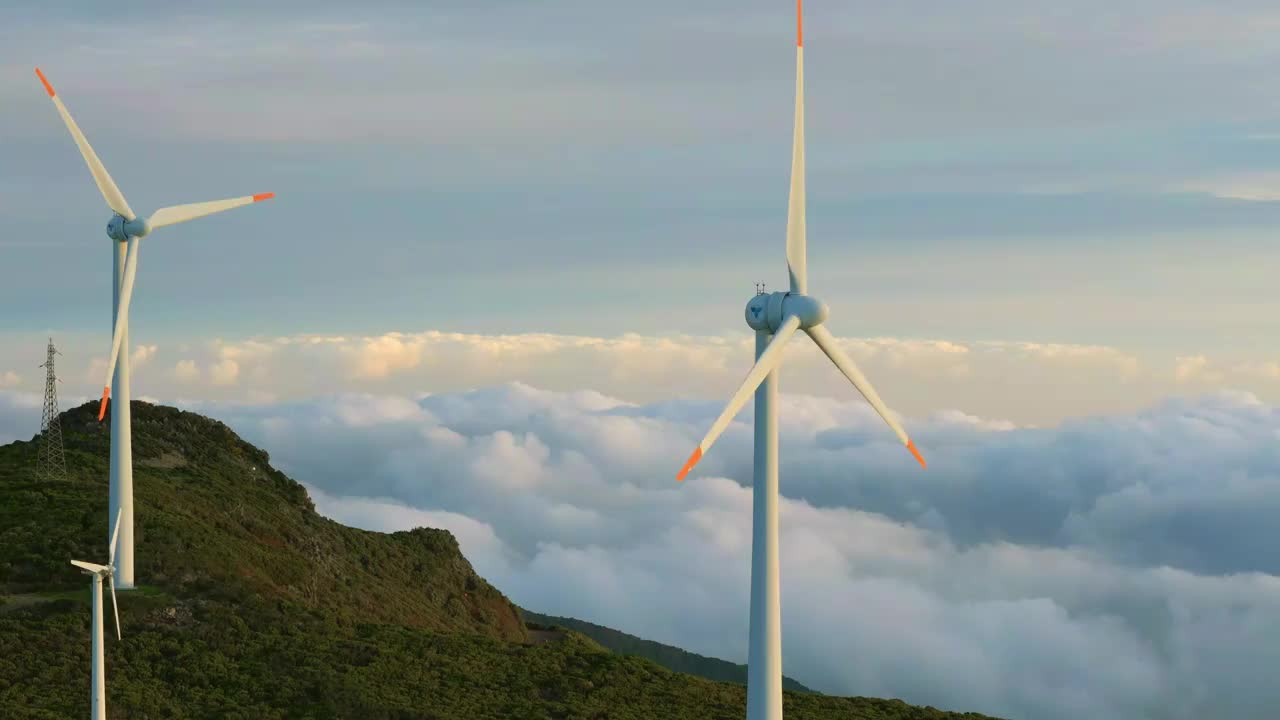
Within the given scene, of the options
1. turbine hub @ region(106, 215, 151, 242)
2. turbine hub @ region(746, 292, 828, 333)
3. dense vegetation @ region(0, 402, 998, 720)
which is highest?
turbine hub @ region(106, 215, 151, 242)

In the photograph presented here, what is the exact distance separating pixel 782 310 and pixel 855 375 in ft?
22.8

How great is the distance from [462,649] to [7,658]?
3198 cm

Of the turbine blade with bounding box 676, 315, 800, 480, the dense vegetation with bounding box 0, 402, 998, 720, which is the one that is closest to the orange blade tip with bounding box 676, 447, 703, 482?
the turbine blade with bounding box 676, 315, 800, 480

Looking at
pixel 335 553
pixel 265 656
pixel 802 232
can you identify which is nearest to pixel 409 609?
pixel 335 553

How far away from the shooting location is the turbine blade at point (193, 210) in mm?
96938

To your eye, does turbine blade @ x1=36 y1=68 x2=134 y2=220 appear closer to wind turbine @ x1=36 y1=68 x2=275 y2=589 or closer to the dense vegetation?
wind turbine @ x1=36 y1=68 x2=275 y2=589

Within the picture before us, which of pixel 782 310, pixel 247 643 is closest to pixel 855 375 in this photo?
pixel 782 310

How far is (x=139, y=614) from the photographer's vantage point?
319 ft

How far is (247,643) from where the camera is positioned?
96625 millimetres

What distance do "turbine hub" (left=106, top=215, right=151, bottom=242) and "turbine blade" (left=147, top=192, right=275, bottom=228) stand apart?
0.60 meters

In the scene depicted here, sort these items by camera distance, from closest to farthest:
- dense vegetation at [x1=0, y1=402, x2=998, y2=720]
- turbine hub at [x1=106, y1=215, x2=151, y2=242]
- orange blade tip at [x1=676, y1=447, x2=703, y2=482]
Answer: orange blade tip at [x1=676, y1=447, x2=703, y2=482] < dense vegetation at [x1=0, y1=402, x2=998, y2=720] < turbine hub at [x1=106, y1=215, x2=151, y2=242]

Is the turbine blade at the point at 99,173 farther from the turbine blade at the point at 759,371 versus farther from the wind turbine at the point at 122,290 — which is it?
the turbine blade at the point at 759,371

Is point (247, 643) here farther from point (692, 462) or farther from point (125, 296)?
point (692, 462)

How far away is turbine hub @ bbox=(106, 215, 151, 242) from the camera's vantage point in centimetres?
9550
